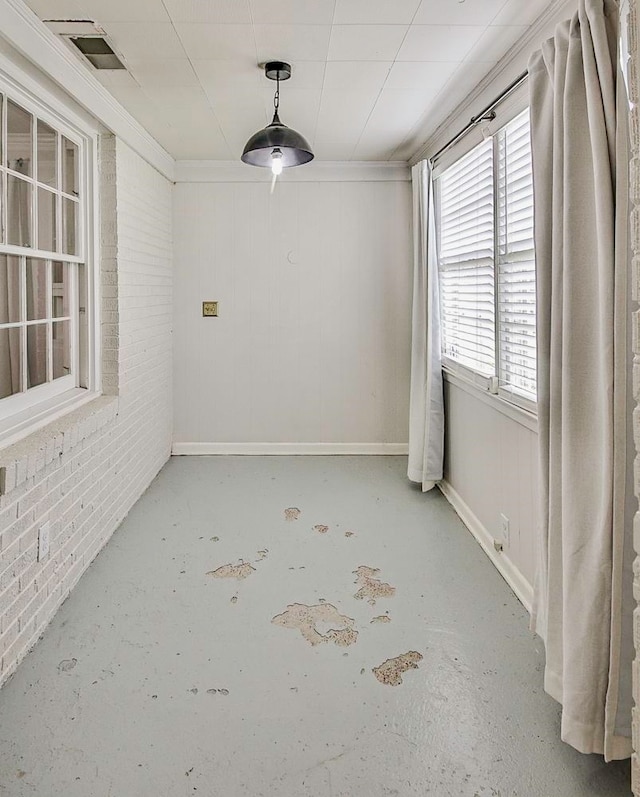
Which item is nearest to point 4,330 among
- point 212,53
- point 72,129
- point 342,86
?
point 72,129

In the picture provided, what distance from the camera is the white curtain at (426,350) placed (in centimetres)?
424

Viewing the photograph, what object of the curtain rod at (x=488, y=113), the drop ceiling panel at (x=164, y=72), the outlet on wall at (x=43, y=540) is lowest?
the outlet on wall at (x=43, y=540)

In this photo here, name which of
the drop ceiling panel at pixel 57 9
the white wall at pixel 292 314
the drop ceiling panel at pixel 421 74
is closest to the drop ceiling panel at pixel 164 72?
the drop ceiling panel at pixel 57 9

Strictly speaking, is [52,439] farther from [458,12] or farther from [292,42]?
[458,12]

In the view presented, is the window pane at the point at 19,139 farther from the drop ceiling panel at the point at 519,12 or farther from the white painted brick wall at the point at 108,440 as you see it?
the drop ceiling panel at the point at 519,12

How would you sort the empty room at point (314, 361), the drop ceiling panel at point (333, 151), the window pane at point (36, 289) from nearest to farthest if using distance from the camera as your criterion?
the empty room at point (314, 361) < the window pane at point (36, 289) < the drop ceiling panel at point (333, 151)

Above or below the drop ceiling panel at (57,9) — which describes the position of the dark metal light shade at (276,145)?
below

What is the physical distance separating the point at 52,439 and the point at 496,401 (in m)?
2.10

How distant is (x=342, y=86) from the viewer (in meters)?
3.25

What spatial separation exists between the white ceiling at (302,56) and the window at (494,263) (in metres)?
0.43

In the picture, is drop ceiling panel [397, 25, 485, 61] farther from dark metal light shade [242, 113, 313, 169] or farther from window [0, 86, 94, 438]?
window [0, 86, 94, 438]

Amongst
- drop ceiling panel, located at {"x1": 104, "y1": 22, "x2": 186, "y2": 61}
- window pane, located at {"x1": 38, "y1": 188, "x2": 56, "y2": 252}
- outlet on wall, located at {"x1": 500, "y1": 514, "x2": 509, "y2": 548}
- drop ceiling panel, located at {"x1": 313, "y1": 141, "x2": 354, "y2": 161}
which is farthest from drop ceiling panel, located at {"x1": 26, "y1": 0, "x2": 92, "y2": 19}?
outlet on wall, located at {"x1": 500, "y1": 514, "x2": 509, "y2": 548}

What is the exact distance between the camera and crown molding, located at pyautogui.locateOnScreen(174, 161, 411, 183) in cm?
507

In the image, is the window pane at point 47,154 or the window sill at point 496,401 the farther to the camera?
the window pane at point 47,154
